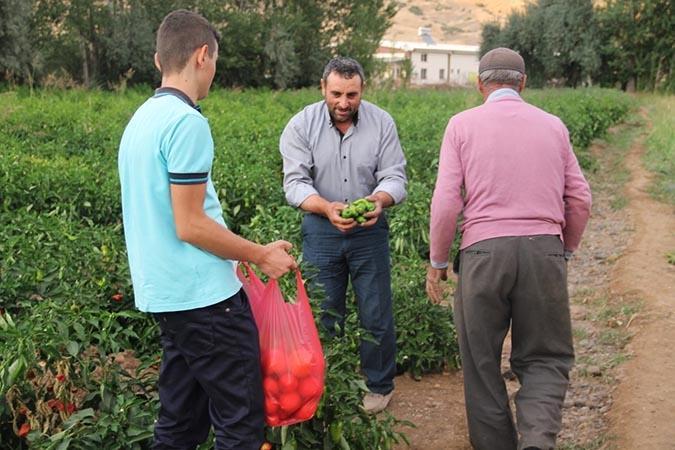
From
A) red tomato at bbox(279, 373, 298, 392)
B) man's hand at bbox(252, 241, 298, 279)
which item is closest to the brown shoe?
red tomato at bbox(279, 373, 298, 392)

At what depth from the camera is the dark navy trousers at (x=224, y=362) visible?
8.53 ft

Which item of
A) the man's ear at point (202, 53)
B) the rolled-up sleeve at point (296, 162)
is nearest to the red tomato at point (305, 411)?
the man's ear at point (202, 53)

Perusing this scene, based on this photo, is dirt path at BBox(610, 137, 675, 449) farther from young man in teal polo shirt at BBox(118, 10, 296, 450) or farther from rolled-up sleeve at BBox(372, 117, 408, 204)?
young man in teal polo shirt at BBox(118, 10, 296, 450)

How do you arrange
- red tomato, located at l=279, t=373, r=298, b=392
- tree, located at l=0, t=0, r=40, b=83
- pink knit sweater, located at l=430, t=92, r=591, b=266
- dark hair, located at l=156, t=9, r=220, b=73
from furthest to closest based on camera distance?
tree, located at l=0, t=0, r=40, b=83 < pink knit sweater, located at l=430, t=92, r=591, b=266 < red tomato, located at l=279, t=373, r=298, b=392 < dark hair, located at l=156, t=9, r=220, b=73

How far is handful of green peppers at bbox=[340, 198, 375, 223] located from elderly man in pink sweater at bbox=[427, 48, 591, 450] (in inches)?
14.5

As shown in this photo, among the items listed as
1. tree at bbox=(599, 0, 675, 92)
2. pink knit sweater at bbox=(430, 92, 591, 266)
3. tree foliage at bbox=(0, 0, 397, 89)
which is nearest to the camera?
pink knit sweater at bbox=(430, 92, 591, 266)

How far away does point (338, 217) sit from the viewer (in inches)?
156

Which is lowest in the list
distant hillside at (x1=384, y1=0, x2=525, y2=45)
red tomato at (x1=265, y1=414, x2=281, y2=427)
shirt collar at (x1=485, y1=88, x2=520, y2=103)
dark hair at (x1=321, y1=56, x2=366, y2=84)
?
distant hillside at (x1=384, y1=0, x2=525, y2=45)

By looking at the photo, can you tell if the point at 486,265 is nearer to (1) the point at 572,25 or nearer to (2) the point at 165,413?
(2) the point at 165,413

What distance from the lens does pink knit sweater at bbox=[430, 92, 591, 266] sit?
354 cm

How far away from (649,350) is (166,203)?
3.87 metres

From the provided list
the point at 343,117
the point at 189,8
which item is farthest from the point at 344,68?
the point at 189,8

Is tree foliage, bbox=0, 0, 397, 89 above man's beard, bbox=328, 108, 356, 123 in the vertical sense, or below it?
below

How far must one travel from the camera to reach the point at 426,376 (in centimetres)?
511
